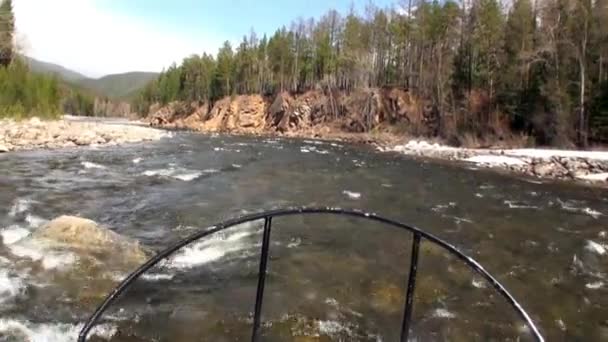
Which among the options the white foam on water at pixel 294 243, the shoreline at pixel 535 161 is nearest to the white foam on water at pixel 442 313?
the white foam on water at pixel 294 243

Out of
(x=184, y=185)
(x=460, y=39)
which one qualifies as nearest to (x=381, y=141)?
(x=460, y=39)

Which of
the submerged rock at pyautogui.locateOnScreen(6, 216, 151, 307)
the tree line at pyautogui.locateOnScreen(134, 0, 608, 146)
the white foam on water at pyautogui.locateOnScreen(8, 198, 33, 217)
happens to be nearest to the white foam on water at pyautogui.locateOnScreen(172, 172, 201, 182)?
the white foam on water at pyautogui.locateOnScreen(8, 198, 33, 217)

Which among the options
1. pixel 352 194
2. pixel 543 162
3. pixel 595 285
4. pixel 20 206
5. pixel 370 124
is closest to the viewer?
pixel 595 285

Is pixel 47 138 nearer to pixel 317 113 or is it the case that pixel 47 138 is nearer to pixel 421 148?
pixel 421 148

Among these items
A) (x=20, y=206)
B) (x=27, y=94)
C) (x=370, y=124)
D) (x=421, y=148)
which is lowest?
(x=20, y=206)

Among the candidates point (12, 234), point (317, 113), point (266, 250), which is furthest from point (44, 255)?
point (317, 113)

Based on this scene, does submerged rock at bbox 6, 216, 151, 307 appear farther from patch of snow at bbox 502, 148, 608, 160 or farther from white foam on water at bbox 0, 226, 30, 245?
patch of snow at bbox 502, 148, 608, 160
